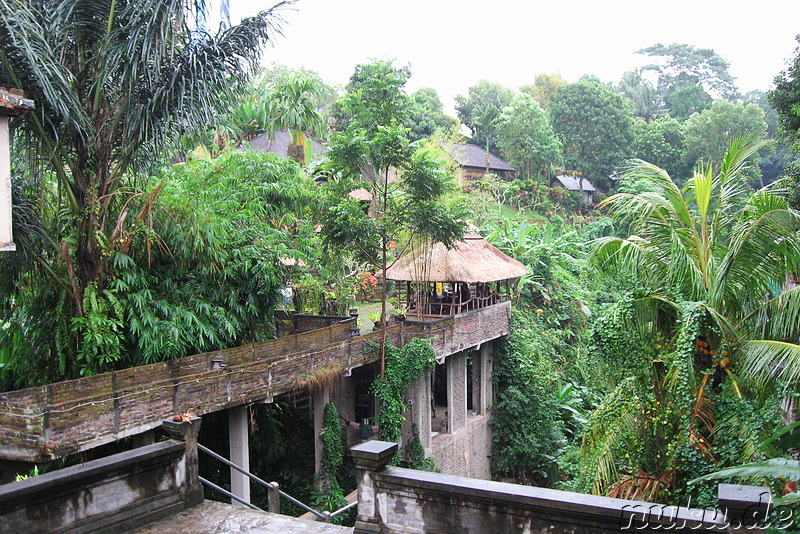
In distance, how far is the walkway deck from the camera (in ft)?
21.8

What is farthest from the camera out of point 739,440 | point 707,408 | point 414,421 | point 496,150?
point 496,150

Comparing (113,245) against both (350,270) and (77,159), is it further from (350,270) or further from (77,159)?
(350,270)

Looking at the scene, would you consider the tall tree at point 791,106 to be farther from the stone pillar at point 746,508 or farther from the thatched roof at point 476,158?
the thatched roof at point 476,158

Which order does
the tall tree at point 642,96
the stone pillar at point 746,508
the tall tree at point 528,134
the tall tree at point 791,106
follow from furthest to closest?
the tall tree at point 642,96, the tall tree at point 528,134, the tall tree at point 791,106, the stone pillar at point 746,508

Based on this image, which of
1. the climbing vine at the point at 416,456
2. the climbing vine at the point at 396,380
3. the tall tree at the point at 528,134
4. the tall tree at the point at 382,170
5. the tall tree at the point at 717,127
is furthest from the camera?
the tall tree at the point at 717,127

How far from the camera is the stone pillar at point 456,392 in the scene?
20922mm

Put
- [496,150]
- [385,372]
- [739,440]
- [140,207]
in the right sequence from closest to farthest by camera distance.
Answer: [739,440] → [140,207] → [385,372] → [496,150]

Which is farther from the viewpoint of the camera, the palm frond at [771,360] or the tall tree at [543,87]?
the tall tree at [543,87]

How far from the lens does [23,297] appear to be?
12195 mm

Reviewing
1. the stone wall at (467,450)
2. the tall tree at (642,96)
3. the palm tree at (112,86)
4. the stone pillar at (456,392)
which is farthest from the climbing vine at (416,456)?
the tall tree at (642,96)

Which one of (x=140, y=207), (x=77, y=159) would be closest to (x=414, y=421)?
(x=140, y=207)

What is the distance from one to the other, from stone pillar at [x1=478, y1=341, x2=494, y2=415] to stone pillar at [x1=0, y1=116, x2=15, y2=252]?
17165 millimetres

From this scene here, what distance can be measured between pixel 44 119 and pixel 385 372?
9.71 m

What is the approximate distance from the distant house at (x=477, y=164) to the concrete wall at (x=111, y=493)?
3656 centimetres
